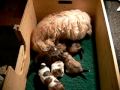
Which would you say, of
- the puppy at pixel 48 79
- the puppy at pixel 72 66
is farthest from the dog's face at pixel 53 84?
the puppy at pixel 72 66

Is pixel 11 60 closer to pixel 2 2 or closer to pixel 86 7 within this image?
pixel 86 7

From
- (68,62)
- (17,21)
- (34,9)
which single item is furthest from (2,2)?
(68,62)

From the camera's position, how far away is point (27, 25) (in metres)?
1.64

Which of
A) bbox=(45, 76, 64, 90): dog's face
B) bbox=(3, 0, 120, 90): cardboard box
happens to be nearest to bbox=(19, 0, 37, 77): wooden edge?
bbox=(3, 0, 120, 90): cardboard box

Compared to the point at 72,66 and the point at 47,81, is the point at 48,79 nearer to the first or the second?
the point at 47,81

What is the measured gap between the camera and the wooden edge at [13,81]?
3.60ft

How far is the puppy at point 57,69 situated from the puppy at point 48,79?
0.14 feet

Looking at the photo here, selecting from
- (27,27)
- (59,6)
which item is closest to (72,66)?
(27,27)

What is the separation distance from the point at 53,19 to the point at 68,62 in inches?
15.9

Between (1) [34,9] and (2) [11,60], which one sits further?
(1) [34,9]

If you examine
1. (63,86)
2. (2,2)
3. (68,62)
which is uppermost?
(2,2)

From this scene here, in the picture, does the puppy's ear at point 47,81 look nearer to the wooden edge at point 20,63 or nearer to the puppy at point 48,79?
the puppy at point 48,79

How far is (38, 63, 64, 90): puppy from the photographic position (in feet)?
Result: 4.42

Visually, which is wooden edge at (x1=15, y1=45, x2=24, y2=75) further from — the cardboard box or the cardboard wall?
the cardboard wall
